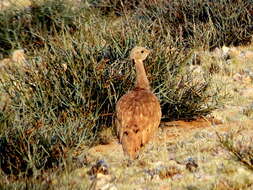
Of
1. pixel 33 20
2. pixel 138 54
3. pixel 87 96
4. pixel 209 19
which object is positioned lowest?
pixel 33 20

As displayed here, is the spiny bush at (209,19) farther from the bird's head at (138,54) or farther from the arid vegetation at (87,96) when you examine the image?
the bird's head at (138,54)

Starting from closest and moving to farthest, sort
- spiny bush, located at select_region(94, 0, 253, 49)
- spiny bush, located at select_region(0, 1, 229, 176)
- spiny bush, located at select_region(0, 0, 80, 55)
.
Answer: spiny bush, located at select_region(0, 1, 229, 176)
spiny bush, located at select_region(94, 0, 253, 49)
spiny bush, located at select_region(0, 0, 80, 55)

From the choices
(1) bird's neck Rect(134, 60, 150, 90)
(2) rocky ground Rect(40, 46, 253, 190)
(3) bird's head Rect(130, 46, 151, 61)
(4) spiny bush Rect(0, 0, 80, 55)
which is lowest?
(2) rocky ground Rect(40, 46, 253, 190)

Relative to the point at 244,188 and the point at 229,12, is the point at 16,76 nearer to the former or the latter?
the point at 244,188

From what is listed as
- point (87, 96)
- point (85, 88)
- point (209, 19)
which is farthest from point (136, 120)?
point (209, 19)

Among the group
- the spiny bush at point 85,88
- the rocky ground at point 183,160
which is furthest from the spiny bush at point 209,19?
the rocky ground at point 183,160

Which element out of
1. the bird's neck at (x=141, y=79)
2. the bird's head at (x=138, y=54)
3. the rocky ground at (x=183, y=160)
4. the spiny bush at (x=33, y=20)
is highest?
the bird's head at (x=138, y=54)

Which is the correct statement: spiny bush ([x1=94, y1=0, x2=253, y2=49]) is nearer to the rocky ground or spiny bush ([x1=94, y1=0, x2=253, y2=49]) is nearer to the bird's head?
the rocky ground

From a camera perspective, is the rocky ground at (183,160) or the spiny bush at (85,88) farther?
the spiny bush at (85,88)

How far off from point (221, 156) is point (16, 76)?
9.66ft

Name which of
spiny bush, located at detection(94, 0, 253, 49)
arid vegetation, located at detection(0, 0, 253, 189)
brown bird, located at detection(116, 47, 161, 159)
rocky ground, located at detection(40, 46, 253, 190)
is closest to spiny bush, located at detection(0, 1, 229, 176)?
arid vegetation, located at detection(0, 0, 253, 189)

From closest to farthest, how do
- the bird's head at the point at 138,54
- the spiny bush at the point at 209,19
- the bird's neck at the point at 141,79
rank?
the bird's neck at the point at 141,79 → the bird's head at the point at 138,54 → the spiny bush at the point at 209,19

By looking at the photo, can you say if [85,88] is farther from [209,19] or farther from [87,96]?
[209,19]

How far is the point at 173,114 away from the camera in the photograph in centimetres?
755
